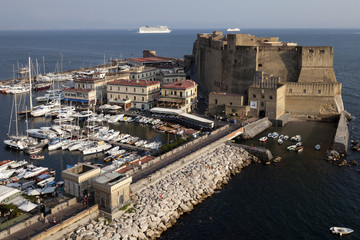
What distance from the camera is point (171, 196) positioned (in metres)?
32.2

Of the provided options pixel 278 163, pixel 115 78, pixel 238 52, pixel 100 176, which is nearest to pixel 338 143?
pixel 278 163

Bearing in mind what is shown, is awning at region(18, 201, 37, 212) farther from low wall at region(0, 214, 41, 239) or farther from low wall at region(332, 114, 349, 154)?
low wall at region(332, 114, 349, 154)

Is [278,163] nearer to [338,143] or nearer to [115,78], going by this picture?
[338,143]

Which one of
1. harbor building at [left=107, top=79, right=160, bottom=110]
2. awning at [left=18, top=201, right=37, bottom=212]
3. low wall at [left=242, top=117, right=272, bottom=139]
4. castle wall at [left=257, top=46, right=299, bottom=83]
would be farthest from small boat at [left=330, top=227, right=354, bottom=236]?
harbor building at [left=107, top=79, right=160, bottom=110]

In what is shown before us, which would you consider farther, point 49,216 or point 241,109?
point 241,109

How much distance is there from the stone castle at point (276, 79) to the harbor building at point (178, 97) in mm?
3909

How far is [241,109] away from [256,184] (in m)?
22.1

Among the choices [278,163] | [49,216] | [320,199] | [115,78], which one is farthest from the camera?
[115,78]

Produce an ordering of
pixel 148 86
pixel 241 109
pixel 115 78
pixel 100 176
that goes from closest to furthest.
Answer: pixel 100 176 < pixel 241 109 < pixel 148 86 < pixel 115 78

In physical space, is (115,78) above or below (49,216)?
above

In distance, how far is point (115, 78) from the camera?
74.1 meters

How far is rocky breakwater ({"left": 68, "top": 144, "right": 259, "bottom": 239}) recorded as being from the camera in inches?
1051

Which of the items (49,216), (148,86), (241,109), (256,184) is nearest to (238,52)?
(241,109)

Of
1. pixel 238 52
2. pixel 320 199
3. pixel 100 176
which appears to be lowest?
pixel 320 199
